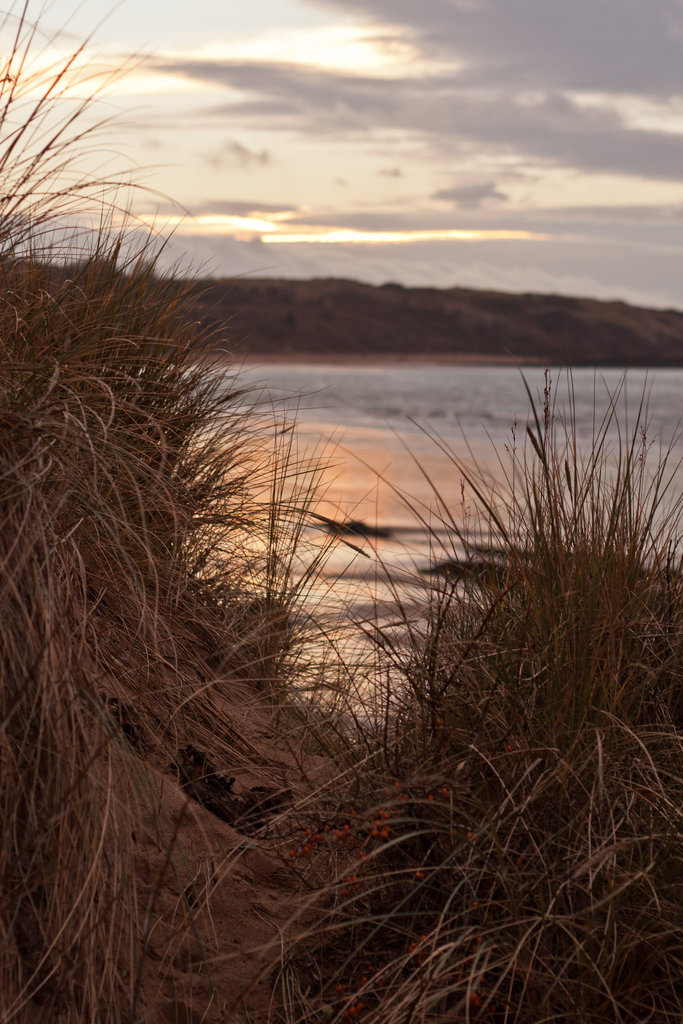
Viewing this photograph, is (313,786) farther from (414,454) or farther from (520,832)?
(414,454)

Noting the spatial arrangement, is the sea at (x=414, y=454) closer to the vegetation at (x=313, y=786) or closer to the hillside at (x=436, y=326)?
the vegetation at (x=313, y=786)

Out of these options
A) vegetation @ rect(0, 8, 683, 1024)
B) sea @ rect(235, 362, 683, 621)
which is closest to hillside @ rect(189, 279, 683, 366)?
sea @ rect(235, 362, 683, 621)

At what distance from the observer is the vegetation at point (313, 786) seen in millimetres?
1769

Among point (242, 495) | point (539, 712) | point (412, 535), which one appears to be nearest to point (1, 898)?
point (539, 712)

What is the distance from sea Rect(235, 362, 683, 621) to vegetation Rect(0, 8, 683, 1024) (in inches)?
9.9

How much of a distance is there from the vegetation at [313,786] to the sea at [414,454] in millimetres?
251

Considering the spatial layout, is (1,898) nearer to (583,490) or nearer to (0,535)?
(0,535)

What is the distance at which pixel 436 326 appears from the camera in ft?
231

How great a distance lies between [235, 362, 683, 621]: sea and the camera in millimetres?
2982

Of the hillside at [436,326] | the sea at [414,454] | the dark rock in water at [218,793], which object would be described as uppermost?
the hillside at [436,326]

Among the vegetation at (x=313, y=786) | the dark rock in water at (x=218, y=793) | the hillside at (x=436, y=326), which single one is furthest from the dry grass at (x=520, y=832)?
the hillside at (x=436, y=326)

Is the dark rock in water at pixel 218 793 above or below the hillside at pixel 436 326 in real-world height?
below

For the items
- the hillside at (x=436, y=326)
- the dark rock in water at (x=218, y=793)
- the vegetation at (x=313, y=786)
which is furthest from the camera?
the hillside at (x=436, y=326)

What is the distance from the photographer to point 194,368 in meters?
3.78
